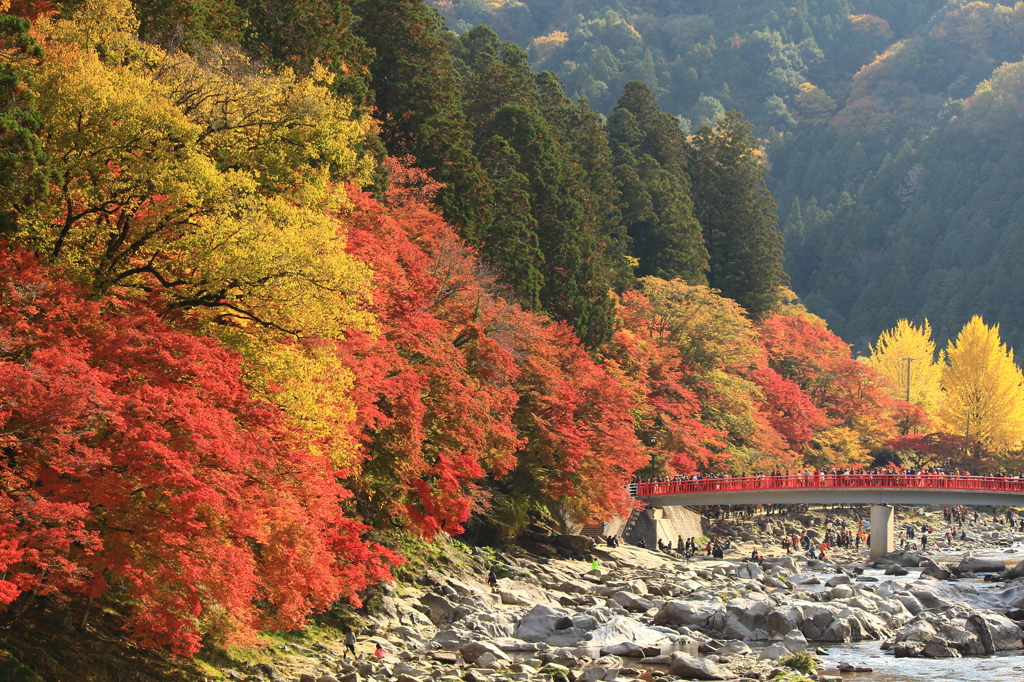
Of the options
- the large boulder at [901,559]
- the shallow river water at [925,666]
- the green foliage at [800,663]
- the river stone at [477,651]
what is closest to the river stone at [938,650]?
the shallow river water at [925,666]

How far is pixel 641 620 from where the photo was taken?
33.0 metres

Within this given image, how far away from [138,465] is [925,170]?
468ft

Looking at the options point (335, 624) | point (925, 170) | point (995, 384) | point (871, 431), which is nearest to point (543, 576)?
point (335, 624)

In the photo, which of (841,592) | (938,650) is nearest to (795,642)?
(938,650)

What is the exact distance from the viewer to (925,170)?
144250 mm

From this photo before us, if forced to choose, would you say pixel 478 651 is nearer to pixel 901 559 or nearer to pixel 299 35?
pixel 299 35

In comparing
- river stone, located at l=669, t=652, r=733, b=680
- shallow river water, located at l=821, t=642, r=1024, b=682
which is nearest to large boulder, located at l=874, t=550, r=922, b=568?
shallow river water, located at l=821, t=642, r=1024, b=682

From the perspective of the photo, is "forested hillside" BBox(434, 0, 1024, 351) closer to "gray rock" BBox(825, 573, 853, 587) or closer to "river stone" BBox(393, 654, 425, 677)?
"gray rock" BBox(825, 573, 853, 587)

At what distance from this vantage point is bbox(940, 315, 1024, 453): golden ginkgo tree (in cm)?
7094

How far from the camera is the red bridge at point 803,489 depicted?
1946 inches

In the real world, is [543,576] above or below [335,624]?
above

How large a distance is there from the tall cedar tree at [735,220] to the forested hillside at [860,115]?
51.6 meters

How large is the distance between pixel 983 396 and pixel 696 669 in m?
52.7

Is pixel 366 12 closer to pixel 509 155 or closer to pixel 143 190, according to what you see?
pixel 509 155
